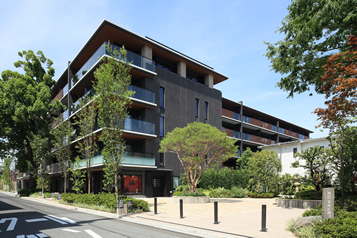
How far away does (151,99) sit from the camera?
27734mm

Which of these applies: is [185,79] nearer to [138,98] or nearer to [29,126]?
[138,98]

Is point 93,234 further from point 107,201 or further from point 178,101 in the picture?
point 178,101

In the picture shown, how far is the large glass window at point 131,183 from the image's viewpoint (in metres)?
26.2

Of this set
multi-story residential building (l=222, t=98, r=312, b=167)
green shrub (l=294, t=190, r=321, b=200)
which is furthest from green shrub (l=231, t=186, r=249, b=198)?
multi-story residential building (l=222, t=98, r=312, b=167)

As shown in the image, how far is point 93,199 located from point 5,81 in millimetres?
24571

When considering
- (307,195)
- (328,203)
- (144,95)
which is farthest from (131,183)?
(328,203)

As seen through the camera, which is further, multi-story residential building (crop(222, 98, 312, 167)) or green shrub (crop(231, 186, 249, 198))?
multi-story residential building (crop(222, 98, 312, 167))

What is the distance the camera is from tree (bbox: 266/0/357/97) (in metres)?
10.4

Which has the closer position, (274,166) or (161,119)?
(274,166)

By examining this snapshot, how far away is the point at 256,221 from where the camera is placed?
38.3 ft

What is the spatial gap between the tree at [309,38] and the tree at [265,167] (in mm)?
14398

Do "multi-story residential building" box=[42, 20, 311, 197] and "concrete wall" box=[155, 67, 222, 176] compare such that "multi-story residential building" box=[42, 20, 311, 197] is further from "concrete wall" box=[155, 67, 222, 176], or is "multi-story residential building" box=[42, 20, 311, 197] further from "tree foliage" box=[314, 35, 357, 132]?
"tree foliage" box=[314, 35, 357, 132]

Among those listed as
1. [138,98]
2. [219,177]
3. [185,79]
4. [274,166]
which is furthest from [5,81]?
[274,166]

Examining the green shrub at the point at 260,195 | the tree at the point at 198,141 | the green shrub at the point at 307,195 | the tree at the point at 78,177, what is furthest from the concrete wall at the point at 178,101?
the green shrub at the point at 307,195
